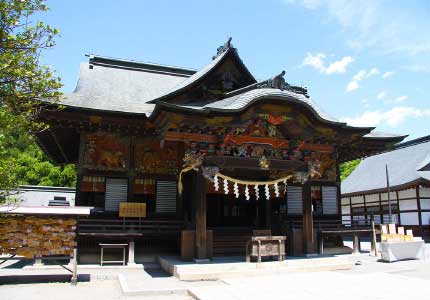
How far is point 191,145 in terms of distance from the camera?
11898 mm

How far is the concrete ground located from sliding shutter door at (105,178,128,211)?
8.41ft

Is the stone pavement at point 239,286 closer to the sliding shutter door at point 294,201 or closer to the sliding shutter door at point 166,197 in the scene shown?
the sliding shutter door at point 166,197

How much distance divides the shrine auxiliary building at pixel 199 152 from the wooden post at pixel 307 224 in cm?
3

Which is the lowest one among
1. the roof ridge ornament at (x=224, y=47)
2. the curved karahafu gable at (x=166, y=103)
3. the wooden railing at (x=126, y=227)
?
the wooden railing at (x=126, y=227)

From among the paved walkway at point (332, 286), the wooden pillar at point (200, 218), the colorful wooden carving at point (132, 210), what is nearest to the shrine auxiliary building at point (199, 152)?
the wooden pillar at point (200, 218)

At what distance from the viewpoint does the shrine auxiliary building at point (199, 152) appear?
1194 cm

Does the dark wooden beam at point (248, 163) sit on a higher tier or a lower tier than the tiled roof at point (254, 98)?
lower

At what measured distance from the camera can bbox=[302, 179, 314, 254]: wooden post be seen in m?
13.3

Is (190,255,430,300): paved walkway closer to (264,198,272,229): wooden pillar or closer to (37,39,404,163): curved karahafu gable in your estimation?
(264,198,272,229): wooden pillar

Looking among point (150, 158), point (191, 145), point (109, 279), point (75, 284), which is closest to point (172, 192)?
point (150, 158)

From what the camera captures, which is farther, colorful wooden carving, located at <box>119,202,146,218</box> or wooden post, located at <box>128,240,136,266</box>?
colorful wooden carving, located at <box>119,202,146,218</box>

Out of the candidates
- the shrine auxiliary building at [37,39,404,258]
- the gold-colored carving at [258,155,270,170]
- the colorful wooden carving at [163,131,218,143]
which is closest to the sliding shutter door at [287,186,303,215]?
the shrine auxiliary building at [37,39,404,258]

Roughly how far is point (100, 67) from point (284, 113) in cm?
1106

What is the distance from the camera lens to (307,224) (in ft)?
43.9
